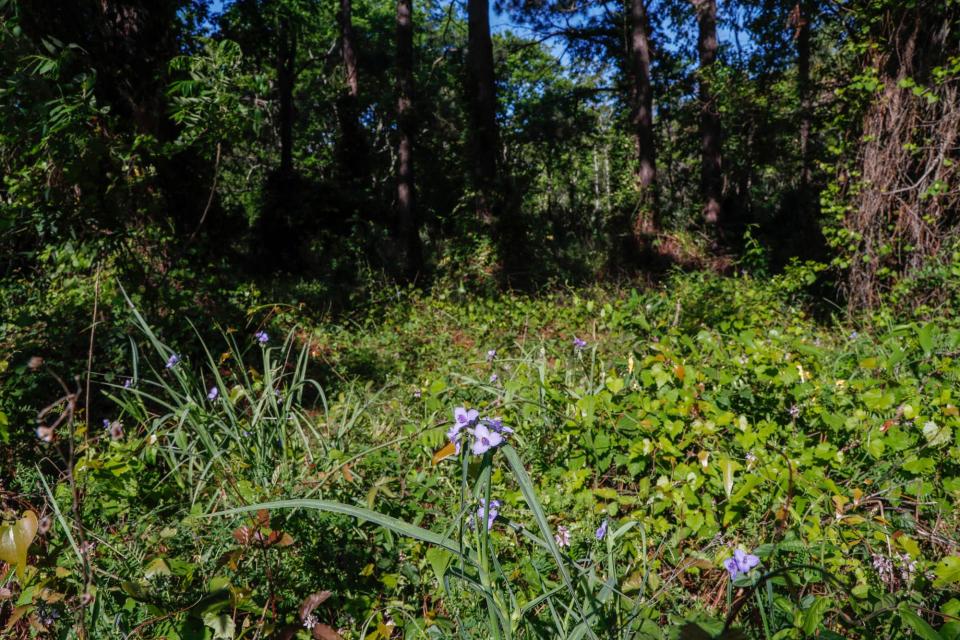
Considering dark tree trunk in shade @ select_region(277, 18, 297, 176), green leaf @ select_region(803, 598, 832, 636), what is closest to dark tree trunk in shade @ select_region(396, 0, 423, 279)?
dark tree trunk in shade @ select_region(277, 18, 297, 176)

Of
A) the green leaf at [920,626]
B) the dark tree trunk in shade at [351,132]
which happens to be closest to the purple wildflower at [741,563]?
the green leaf at [920,626]

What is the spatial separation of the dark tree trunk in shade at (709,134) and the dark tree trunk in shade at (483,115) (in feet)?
12.4

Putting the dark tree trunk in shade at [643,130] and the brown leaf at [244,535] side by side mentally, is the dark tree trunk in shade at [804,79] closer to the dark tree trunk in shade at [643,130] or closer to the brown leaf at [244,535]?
the dark tree trunk in shade at [643,130]

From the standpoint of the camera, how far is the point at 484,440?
1.13 m

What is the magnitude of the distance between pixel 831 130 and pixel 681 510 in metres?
5.24

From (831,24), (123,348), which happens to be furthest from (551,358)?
(831,24)

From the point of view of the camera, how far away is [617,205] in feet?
34.8

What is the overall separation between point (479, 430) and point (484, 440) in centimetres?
2

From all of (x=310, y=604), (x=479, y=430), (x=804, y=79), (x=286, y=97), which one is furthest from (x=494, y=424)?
(x=286, y=97)

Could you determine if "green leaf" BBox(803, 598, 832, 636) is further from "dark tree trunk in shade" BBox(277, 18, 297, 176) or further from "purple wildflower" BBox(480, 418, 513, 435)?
"dark tree trunk in shade" BBox(277, 18, 297, 176)

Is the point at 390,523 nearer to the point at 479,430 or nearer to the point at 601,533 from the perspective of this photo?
the point at 479,430

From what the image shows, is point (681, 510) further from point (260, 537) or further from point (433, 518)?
point (260, 537)

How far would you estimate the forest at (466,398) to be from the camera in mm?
1503

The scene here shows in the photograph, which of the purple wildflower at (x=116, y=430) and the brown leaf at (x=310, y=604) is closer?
the brown leaf at (x=310, y=604)
